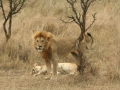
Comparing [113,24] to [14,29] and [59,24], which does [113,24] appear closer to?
[59,24]

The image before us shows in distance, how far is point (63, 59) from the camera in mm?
11203

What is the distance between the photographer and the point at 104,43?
1246 centimetres

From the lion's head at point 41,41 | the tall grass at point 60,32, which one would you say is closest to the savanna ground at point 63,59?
the tall grass at point 60,32

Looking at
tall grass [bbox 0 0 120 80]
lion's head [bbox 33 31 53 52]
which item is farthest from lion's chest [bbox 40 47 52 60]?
tall grass [bbox 0 0 120 80]

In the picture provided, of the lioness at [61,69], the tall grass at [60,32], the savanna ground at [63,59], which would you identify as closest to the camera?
the savanna ground at [63,59]

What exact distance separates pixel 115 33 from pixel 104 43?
100 centimetres

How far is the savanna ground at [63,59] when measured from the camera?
8.34 meters

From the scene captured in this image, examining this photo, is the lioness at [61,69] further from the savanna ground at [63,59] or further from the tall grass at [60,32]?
the tall grass at [60,32]

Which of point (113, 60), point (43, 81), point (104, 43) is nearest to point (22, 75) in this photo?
point (43, 81)

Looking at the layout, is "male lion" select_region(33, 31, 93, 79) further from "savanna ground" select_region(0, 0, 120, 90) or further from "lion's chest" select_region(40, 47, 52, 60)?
"savanna ground" select_region(0, 0, 120, 90)

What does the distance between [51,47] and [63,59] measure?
2387mm

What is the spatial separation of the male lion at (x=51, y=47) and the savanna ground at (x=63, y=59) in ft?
1.49

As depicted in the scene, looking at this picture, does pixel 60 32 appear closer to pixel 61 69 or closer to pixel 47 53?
pixel 61 69

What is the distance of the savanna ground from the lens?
27.4 feet
